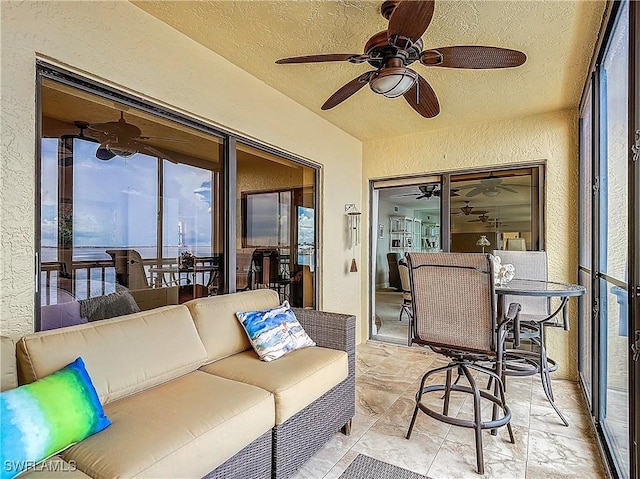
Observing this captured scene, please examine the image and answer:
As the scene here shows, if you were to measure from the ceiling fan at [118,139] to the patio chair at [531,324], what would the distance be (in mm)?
3011

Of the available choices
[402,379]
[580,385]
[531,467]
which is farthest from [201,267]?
[580,385]

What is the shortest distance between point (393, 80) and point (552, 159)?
257 centimetres

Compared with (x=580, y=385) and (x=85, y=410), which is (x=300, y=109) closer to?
(x=85, y=410)

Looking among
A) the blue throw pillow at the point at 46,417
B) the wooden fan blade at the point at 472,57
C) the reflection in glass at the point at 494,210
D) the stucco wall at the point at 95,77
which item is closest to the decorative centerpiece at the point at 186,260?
the stucco wall at the point at 95,77

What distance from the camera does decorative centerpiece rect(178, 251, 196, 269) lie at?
2.76m

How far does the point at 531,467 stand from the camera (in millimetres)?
2082

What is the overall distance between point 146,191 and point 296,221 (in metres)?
1.58

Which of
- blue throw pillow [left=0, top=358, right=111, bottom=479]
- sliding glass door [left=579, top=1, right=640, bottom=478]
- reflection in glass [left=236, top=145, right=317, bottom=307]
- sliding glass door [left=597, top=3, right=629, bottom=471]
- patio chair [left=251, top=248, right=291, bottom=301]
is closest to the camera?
blue throw pillow [left=0, top=358, right=111, bottom=479]

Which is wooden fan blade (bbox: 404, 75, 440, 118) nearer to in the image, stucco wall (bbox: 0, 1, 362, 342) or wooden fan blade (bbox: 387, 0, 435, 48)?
wooden fan blade (bbox: 387, 0, 435, 48)

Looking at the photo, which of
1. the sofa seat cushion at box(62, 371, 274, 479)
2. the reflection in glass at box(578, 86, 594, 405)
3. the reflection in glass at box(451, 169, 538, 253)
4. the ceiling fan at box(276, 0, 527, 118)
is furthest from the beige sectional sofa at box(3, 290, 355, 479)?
the reflection in glass at box(451, 169, 538, 253)

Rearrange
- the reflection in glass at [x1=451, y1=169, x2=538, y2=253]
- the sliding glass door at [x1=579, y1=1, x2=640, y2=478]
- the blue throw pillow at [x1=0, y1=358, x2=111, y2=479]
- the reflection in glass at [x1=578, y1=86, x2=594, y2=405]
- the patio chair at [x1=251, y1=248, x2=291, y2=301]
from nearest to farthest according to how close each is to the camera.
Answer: the blue throw pillow at [x1=0, y1=358, x2=111, y2=479], the sliding glass door at [x1=579, y1=1, x2=640, y2=478], the reflection in glass at [x1=578, y1=86, x2=594, y2=405], the patio chair at [x1=251, y1=248, x2=291, y2=301], the reflection in glass at [x1=451, y1=169, x2=538, y2=253]

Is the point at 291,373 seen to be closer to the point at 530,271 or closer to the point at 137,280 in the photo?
the point at 137,280

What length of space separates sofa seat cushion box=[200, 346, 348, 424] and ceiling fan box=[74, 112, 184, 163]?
1.53 meters

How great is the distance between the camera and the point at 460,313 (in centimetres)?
215
